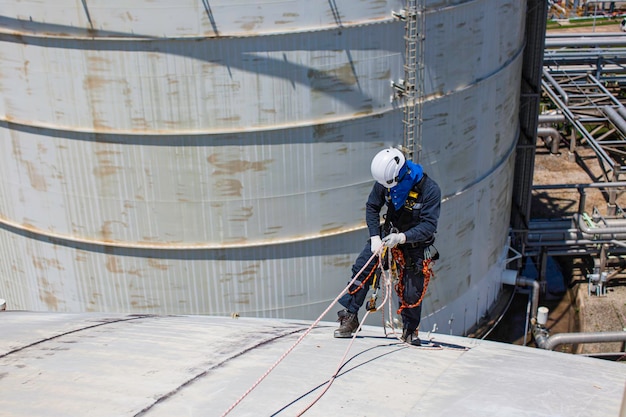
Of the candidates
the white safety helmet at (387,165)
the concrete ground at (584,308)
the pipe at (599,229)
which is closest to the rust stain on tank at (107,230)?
the white safety helmet at (387,165)

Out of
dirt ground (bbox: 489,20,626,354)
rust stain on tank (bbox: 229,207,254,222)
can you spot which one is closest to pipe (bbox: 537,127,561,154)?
dirt ground (bbox: 489,20,626,354)

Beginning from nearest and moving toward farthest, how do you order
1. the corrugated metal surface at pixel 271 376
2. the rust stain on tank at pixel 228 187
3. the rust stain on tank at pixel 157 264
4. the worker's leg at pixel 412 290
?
1. the corrugated metal surface at pixel 271 376
2. the worker's leg at pixel 412 290
3. the rust stain on tank at pixel 228 187
4. the rust stain on tank at pixel 157 264

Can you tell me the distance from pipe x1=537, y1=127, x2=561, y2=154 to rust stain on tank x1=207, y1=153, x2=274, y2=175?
1517 cm

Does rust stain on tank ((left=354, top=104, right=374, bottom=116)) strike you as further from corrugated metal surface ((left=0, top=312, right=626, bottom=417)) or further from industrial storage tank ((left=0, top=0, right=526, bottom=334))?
corrugated metal surface ((left=0, top=312, right=626, bottom=417))

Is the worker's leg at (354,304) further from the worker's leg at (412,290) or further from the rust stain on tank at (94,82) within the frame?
the rust stain on tank at (94,82)

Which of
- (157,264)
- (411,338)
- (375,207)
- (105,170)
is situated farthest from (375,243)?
(105,170)

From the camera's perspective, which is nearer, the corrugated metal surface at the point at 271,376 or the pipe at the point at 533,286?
the corrugated metal surface at the point at 271,376

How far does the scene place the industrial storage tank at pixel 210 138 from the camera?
10.5m

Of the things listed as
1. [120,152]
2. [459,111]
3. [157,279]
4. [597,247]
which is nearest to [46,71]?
[120,152]

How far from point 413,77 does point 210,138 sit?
3573 mm

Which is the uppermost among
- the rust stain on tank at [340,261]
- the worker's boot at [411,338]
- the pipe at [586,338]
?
the worker's boot at [411,338]

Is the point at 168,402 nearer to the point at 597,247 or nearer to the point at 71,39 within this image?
the point at 71,39

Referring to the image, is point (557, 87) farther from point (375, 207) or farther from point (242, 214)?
point (375, 207)

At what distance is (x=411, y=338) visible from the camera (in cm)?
739
